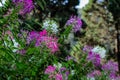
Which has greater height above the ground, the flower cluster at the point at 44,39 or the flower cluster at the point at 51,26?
the flower cluster at the point at 51,26

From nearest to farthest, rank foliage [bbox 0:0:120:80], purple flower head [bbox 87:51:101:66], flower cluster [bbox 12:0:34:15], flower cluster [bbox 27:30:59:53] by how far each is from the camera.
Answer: foliage [bbox 0:0:120:80], flower cluster [bbox 12:0:34:15], flower cluster [bbox 27:30:59:53], purple flower head [bbox 87:51:101:66]

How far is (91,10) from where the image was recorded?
3116cm

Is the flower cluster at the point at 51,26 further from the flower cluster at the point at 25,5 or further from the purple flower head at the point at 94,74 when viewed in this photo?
the purple flower head at the point at 94,74

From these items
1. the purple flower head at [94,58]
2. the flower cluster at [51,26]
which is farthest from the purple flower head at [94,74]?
the flower cluster at [51,26]

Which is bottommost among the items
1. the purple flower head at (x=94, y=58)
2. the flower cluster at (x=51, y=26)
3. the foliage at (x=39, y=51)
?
the foliage at (x=39, y=51)

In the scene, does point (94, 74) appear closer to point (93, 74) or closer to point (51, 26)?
point (93, 74)

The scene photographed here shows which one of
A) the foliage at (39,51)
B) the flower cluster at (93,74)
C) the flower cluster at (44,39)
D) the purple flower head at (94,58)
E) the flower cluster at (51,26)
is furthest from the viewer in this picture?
the flower cluster at (93,74)

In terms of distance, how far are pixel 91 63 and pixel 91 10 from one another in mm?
26778

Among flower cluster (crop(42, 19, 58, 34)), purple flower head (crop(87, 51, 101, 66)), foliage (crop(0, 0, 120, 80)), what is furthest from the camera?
purple flower head (crop(87, 51, 101, 66))

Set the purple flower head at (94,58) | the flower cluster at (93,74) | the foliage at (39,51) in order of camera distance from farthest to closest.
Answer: the flower cluster at (93,74) < the purple flower head at (94,58) < the foliage at (39,51)

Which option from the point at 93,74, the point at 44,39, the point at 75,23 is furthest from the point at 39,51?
the point at 93,74

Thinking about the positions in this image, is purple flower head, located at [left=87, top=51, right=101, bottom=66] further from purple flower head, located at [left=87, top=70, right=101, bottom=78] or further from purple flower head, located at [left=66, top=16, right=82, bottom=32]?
purple flower head, located at [left=66, top=16, right=82, bottom=32]

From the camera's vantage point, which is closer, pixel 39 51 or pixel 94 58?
pixel 39 51

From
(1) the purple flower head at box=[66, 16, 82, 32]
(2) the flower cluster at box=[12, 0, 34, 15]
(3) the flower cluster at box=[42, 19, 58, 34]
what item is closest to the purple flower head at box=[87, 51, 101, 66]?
(1) the purple flower head at box=[66, 16, 82, 32]
